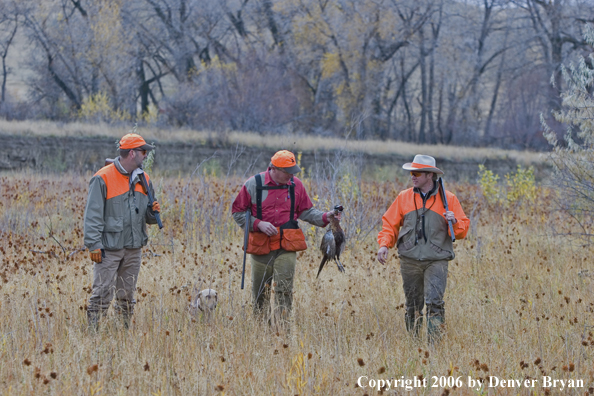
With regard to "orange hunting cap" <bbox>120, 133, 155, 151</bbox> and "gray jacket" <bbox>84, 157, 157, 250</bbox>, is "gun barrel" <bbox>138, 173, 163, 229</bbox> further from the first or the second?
"orange hunting cap" <bbox>120, 133, 155, 151</bbox>

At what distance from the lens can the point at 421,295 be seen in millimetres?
5301

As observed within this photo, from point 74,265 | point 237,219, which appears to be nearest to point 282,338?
point 237,219

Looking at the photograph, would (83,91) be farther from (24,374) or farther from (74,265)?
(24,374)

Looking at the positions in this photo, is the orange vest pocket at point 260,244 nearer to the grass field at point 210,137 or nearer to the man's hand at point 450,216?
the man's hand at point 450,216

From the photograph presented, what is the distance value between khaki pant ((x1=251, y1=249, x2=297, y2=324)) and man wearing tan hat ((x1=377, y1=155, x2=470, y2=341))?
34.4 inches

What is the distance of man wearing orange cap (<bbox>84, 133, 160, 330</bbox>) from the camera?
16.4 ft

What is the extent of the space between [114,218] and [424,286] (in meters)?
2.64

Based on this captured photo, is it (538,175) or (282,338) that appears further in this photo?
(538,175)

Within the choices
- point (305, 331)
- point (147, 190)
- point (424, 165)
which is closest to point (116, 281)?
point (147, 190)

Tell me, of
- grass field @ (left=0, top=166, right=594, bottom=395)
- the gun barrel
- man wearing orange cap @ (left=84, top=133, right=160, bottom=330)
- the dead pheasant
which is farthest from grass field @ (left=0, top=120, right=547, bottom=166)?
man wearing orange cap @ (left=84, top=133, right=160, bottom=330)

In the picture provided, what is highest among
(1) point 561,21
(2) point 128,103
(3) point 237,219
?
(1) point 561,21

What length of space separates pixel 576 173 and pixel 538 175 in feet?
55.9

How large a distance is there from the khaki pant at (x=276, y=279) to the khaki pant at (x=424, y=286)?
1000 mm

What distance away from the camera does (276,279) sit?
544cm
